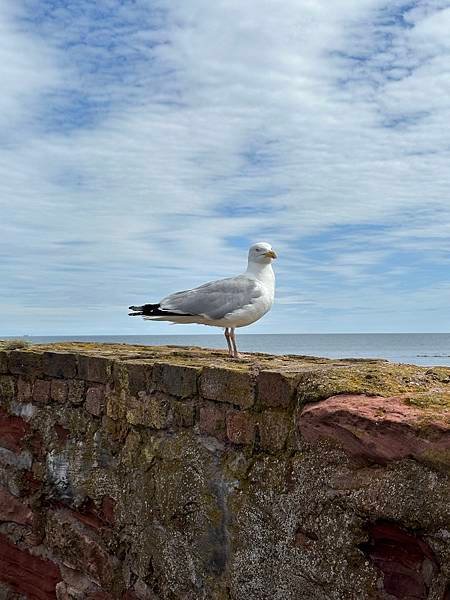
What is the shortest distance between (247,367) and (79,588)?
1.70m

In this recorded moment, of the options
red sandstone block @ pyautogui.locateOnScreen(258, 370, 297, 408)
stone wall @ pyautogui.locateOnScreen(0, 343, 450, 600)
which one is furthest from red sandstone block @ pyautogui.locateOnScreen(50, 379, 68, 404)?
red sandstone block @ pyautogui.locateOnScreen(258, 370, 297, 408)

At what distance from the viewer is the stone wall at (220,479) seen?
2359 mm

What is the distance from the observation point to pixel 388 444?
234cm

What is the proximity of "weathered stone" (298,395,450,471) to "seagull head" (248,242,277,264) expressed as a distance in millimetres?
2181

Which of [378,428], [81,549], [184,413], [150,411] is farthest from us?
[81,549]

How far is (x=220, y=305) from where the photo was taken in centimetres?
439

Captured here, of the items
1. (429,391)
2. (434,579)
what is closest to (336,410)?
(429,391)

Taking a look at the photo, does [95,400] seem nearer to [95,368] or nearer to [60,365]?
[95,368]

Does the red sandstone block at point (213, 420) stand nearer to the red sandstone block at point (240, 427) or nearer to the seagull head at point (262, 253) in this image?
the red sandstone block at point (240, 427)

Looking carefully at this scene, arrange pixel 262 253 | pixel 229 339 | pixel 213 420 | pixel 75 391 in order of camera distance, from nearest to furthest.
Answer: pixel 213 420, pixel 75 391, pixel 229 339, pixel 262 253

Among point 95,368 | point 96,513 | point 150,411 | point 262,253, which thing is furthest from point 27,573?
point 262,253

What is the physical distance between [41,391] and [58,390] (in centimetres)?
20

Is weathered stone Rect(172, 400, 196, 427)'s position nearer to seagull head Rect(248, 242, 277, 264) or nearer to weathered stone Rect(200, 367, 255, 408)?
weathered stone Rect(200, 367, 255, 408)

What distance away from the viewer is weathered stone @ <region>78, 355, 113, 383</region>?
3.71m
